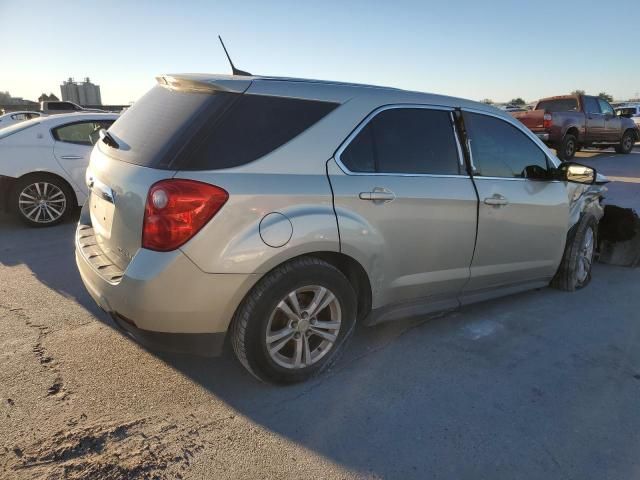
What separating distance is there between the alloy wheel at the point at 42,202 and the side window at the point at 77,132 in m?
0.68

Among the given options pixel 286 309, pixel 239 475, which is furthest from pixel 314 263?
pixel 239 475

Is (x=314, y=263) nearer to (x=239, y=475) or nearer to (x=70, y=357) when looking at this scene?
(x=239, y=475)

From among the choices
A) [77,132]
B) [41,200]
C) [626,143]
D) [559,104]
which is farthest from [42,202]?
[626,143]

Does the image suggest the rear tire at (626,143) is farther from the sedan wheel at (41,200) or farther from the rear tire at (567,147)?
the sedan wheel at (41,200)

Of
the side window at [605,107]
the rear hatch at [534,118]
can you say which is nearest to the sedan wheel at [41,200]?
the rear hatch at [534,118]

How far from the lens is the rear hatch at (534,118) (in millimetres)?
15484

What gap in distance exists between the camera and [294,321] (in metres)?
2.98

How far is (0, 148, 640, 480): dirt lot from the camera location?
2445 millimetres

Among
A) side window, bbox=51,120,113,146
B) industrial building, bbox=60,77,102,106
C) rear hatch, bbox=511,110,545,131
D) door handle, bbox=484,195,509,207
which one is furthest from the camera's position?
industrial building, bbox=60,77,102,106

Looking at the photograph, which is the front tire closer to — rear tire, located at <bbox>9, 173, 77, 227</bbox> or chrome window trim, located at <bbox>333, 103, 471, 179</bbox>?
chrome window trim, located at <bbox>333, 103, 471, 179</bbox>

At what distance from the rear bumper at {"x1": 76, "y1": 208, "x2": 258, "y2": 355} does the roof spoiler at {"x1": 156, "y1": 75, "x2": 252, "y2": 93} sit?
37.8 inches

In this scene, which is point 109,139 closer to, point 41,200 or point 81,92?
point 41,200

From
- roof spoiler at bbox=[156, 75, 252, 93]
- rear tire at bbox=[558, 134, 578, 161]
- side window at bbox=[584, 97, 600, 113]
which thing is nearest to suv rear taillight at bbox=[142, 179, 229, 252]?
roof spoiler at bbox=[156, 75, 252, 93]

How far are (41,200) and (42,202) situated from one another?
0.03 metres
